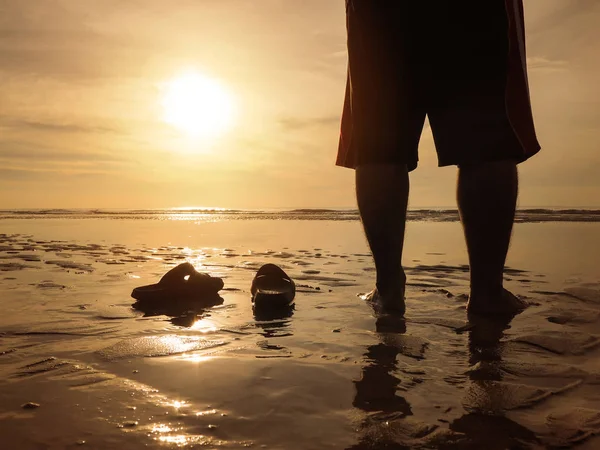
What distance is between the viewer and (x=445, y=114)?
101 inches

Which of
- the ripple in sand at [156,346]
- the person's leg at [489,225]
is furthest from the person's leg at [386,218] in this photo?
the ripple in sand at [156,346]

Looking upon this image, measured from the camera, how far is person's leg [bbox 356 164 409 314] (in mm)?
2619

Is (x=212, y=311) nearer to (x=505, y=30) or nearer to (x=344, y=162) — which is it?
(x=344, y=162)

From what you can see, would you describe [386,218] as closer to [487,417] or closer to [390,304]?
[390,304]

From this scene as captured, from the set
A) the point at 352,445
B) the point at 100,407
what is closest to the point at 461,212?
the point at 352,445

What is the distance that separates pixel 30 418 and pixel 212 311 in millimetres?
1455

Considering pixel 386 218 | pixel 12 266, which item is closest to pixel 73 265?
pixel 12 266

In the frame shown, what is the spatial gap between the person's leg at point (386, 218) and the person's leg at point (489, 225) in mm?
340

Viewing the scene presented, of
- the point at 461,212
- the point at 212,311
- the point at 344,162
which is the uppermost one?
the point at 344,162

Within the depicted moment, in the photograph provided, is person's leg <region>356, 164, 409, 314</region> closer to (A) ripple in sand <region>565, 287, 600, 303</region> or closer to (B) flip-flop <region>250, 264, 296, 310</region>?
(B) flip-flop <region>250, 264, 296, 310</region>

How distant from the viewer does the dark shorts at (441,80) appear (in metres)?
2.41

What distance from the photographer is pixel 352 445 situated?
3.63 ft

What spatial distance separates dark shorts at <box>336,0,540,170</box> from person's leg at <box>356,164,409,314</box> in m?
0.08

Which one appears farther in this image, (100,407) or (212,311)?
(212,311)
